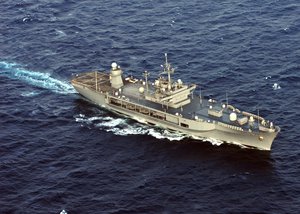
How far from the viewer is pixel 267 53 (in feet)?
605

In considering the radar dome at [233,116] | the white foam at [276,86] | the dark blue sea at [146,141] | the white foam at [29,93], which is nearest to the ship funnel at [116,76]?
the dark blue sea at [146,141]

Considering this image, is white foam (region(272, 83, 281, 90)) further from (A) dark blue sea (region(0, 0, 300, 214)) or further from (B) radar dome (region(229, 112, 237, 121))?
(B) radar dome (region(229, 112, 237, 121))

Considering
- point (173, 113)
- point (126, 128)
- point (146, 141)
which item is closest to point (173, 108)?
point (173, 113)

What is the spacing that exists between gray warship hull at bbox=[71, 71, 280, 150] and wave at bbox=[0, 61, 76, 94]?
6110 mm

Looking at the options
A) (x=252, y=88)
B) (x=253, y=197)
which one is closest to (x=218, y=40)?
(x=252, y=88)

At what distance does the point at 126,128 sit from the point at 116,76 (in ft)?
68.5

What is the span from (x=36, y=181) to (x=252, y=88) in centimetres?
6991

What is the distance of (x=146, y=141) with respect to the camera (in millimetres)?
148125

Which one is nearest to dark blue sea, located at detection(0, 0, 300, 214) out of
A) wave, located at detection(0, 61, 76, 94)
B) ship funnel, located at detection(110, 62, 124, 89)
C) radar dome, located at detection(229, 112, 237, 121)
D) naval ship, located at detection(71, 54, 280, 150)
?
wave, located at detection(0, 61, 76, 94)

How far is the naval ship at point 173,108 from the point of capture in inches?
5679

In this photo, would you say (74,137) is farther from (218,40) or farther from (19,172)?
(218,40)

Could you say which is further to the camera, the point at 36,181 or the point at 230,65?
the point at 230,65

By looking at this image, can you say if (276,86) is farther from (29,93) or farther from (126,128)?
(29,93)

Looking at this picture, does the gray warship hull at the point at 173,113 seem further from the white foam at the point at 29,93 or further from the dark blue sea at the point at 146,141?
the white foam at the point at 29,93
